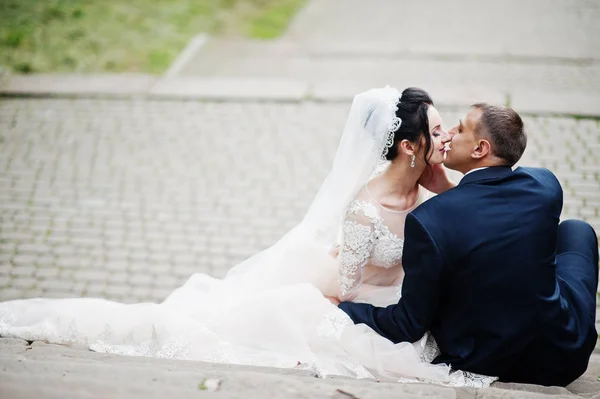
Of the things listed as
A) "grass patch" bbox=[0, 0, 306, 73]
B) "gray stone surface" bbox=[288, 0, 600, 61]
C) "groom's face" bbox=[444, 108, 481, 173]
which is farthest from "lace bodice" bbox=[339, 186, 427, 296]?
"grass patch" bbox=[0, 0, 306, 73]

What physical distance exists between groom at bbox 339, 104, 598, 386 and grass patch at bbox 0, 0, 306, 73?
6.80 m

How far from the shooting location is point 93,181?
6.43 m

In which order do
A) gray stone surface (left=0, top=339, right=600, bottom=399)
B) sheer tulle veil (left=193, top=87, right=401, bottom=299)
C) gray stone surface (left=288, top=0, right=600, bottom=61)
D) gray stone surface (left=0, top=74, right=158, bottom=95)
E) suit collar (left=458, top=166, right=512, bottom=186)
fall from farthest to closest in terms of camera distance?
gray stone surface (left=288, top=0, right=600, bottom=61), gray stone surface (left=0, top=74, right=158, bottom=95), sheer tulle veil (left=193, top=87, right=401, bottom=299), suit collar (left=458, top=166, right=512, bottom=186), gray stone surface (left=0, top=339, right=600, bottom=399)

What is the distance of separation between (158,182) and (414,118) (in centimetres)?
369

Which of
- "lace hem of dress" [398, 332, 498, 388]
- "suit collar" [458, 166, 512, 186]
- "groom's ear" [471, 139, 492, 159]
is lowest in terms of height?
"lace hem of dress" [398, 332, 498, 388]

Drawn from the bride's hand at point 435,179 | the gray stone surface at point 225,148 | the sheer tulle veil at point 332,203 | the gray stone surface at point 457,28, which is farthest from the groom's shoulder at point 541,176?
the gray stone surface at point 457,28

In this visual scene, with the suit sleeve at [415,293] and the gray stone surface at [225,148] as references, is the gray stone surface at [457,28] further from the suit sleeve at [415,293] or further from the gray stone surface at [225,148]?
the suit sleeve at [415,293]

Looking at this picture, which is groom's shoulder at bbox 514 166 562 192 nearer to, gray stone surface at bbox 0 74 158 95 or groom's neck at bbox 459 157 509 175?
groom's neck at bbox 459 157 509 175

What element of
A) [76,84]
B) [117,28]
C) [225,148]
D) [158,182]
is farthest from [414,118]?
[117,28]

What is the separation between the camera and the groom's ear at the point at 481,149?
122 inches

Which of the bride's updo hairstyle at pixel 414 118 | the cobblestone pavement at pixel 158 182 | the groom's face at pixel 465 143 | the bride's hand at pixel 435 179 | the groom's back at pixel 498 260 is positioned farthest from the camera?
the cobblestone pavement at pixel 158 182

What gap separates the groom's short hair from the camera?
307cm

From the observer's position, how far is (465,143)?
319 cm

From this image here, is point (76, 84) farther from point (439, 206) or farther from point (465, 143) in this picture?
point (439, 206)
